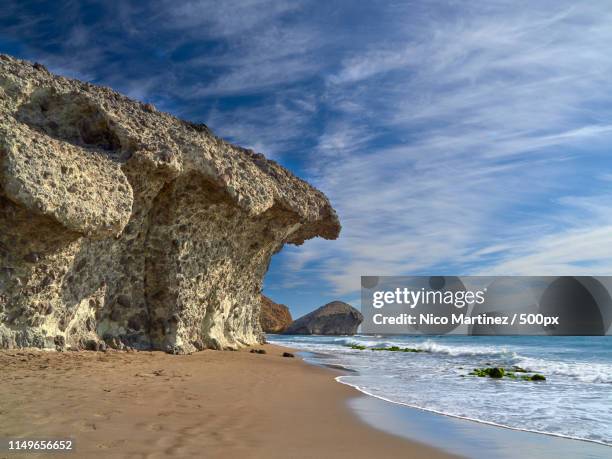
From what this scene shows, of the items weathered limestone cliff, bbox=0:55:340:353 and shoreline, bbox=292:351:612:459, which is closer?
shoreline, bbox=292:351:612:459

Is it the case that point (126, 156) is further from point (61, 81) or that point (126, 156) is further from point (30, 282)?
point (30, 282)

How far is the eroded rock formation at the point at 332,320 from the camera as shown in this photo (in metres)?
87.4

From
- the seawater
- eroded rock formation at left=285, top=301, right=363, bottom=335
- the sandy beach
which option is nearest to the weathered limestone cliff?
the sandy beach

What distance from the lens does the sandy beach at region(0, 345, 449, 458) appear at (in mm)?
4961

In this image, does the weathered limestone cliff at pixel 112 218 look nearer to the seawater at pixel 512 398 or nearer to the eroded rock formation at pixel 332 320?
the seawater at pixel 512 398

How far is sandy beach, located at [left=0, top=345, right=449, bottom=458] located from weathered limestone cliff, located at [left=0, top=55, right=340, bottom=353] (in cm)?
163

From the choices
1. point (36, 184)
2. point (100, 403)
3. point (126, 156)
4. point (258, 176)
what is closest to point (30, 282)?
point (36, 184)

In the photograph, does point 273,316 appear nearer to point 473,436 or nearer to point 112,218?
point 112,218

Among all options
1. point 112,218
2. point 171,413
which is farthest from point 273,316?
point 171,413

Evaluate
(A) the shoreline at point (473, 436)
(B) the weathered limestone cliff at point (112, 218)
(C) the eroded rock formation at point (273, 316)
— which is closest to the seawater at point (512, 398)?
(A) the shoreline at point (473, 436)

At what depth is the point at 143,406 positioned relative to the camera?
21.5 ft

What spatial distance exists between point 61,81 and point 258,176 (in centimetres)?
706

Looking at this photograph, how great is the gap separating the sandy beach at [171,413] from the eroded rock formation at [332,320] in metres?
77.9

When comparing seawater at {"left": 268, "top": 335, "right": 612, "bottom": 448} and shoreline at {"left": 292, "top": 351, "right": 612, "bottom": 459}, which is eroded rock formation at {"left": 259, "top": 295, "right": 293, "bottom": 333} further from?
shoreline at {"left": 292, "top": 351, "right": 612, "bottom": 459}
